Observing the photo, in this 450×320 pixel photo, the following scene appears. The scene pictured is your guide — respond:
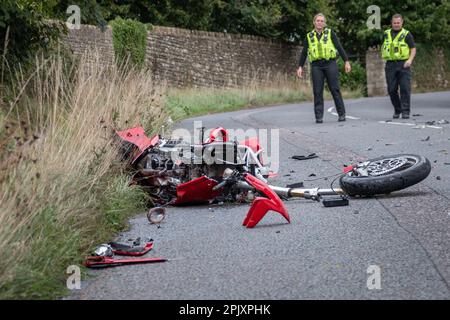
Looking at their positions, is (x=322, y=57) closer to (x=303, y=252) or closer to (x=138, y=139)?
(x=138, y=139)

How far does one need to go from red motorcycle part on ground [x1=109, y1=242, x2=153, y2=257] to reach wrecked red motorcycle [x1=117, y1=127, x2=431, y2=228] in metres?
1.09

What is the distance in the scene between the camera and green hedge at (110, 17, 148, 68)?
2803cm

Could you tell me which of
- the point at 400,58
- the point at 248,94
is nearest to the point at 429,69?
the point at 248,94

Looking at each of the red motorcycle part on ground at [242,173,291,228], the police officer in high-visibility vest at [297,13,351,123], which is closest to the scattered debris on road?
the red motorcycle part on ground at [242,173,291,228]

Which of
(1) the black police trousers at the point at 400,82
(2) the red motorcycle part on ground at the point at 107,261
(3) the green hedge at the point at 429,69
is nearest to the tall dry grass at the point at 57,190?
(2) the red motorcycle part on ground at the point at 107,261

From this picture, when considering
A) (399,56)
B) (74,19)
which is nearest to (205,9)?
(399,56)

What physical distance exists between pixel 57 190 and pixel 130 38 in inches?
901

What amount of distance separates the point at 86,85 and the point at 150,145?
1.59 meters

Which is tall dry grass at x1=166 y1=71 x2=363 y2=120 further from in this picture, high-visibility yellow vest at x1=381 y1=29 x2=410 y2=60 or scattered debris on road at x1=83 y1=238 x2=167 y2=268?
scattered debris on road at x1=83 y1=238 x2=167 y2=268

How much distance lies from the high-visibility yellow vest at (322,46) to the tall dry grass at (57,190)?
25.4ft

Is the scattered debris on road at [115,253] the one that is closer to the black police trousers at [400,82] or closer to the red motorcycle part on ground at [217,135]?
A: the red motorcycle part on ground at [217,135]

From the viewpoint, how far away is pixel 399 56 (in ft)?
58.9

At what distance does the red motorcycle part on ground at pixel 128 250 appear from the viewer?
620 cm

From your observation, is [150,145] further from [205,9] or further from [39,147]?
[205,9]
